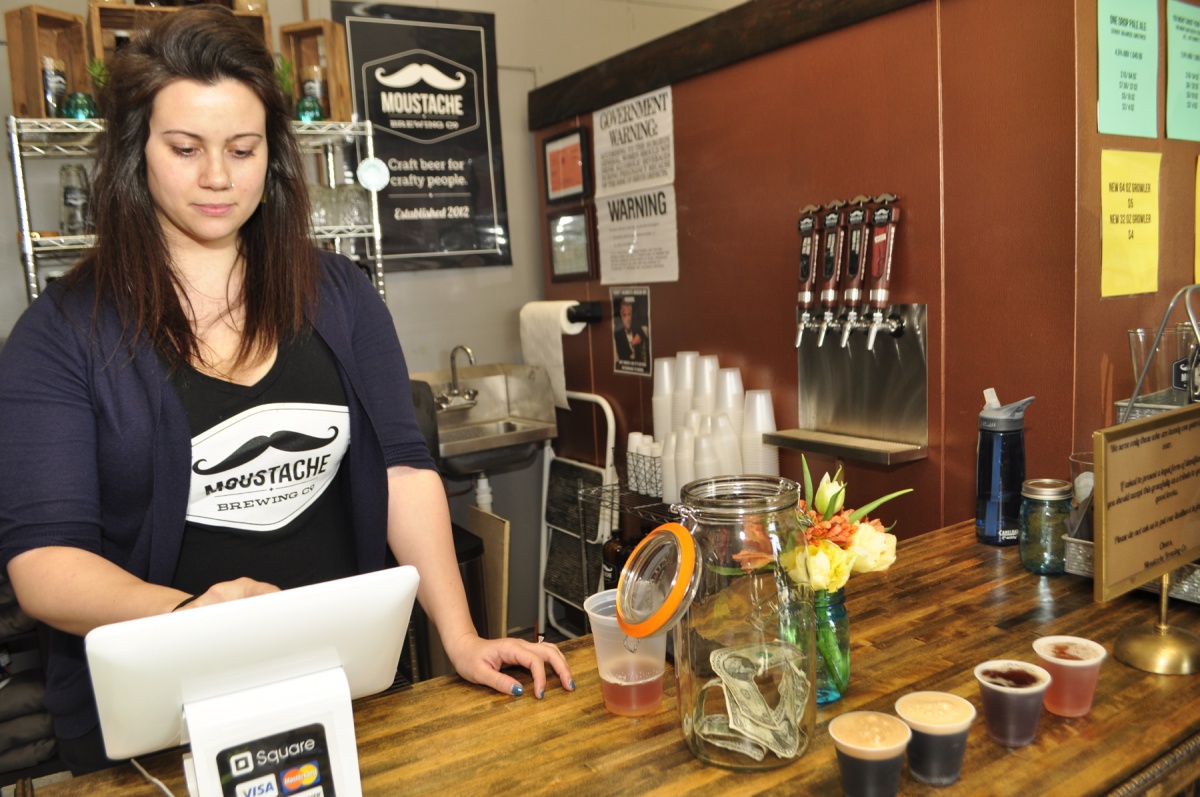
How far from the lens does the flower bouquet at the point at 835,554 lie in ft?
3.74

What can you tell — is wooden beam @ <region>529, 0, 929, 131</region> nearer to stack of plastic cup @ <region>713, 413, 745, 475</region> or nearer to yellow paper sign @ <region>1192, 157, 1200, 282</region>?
yellow paper sign @ <region>1192, 157, 1200, 282</region>

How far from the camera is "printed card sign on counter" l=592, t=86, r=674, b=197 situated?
122 inches

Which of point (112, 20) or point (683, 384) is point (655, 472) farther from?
point (112, 20)

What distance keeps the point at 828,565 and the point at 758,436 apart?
1.59 metres

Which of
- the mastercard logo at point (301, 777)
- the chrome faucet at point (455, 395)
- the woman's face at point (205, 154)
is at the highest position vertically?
the woman's face at point (205, 154)

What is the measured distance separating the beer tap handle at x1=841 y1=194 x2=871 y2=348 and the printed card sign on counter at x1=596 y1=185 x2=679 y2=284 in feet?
2.70

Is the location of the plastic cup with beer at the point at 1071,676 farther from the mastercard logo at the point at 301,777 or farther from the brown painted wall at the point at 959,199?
the brown painted wall at the point at 959,199

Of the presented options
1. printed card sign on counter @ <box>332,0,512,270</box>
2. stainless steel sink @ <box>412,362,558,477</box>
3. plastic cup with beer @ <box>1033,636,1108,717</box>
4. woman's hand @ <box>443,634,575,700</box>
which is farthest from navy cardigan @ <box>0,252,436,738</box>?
printed card sign on counter @ <box>332,0,512,270</box>

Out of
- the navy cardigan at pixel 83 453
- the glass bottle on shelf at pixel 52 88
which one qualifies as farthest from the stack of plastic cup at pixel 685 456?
the glass bottle on shelf at pixel 52 88

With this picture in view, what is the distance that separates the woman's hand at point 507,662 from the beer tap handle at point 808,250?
147cm

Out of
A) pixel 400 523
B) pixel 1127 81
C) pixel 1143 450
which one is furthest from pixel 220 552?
pixel 1127 81

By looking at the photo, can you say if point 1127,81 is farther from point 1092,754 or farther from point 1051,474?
point 1092,754

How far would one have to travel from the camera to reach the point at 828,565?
1132mm

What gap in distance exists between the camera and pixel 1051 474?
2057 millimetres
